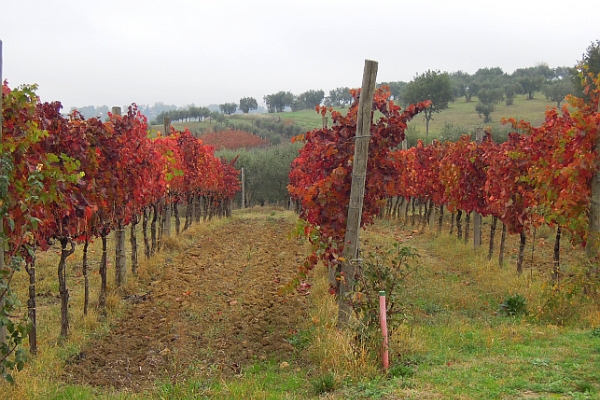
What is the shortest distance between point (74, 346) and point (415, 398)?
454 cm

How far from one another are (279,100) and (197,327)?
11029 cm

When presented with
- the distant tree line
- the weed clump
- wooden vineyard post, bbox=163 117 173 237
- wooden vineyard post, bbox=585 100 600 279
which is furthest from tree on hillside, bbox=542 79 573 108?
the weed clump

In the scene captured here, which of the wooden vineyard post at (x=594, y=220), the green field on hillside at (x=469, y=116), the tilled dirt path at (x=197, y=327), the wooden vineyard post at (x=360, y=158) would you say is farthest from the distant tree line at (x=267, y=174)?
the wooden vineyard post at (x=360, y=158)

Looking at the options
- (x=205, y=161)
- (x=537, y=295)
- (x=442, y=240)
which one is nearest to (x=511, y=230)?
(x=537, y=295)

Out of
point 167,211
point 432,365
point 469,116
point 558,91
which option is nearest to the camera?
point 432,365

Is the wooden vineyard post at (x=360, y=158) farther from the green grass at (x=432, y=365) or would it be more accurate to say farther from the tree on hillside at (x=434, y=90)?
the tree on hillside at (x=434, y=90)

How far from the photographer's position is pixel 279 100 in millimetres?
114188

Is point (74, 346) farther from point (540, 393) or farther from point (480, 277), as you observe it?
point (480, 277)

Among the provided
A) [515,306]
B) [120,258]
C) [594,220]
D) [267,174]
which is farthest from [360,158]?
[267,174]

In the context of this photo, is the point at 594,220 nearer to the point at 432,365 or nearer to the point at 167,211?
the point at 432,365

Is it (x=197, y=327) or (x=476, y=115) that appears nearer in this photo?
(x=197, y=327)

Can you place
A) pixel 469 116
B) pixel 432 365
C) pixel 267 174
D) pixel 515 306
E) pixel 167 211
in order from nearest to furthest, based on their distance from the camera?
pixel 432 365 < pixel 515 306 < pixel 167 211 < pixel 267 174 < pixel 469 116

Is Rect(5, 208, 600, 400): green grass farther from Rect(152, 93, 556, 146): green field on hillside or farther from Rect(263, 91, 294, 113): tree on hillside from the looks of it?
Rect(263, 91, 294, 113): tree on hillside

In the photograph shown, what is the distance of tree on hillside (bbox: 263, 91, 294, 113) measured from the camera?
114 metres
